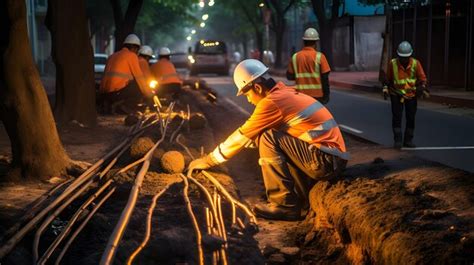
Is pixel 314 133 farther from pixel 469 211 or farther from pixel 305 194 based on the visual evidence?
pixel 469 211

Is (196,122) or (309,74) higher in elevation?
(309,74)

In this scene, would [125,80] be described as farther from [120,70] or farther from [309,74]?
[309,74]

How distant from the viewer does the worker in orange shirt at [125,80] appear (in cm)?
1462

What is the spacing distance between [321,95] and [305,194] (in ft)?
12.3

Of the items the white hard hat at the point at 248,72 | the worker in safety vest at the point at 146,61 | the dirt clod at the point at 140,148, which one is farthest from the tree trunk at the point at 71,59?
the white hard hat at the point at 248,72

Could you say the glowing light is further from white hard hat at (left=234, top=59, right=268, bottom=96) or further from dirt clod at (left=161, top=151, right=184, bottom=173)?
white hard hat at (left=234, top=59, right=268, bottom=96)

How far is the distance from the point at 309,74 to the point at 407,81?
1.41 m

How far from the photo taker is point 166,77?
1825 centimetres

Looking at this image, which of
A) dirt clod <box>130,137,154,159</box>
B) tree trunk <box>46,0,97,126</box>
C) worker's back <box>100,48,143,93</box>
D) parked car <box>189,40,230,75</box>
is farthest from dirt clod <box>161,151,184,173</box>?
parked car <box>189,40,230,75</box>

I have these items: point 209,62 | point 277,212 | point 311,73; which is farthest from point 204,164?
point 209,62

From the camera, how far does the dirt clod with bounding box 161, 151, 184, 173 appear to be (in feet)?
26.8

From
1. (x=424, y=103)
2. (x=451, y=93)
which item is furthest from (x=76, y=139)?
(x=451, y=93)

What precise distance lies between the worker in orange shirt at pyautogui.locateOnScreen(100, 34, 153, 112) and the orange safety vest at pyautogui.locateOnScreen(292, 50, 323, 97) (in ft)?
15.1

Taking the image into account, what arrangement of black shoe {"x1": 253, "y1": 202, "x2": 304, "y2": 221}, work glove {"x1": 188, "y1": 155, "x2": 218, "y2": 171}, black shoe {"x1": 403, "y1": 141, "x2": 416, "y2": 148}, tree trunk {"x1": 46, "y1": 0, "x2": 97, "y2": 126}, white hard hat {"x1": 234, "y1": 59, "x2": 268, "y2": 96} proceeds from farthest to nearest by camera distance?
1. tree trunk {"x1": 46, "y1": 0, "x2": 97, "y2": 126}
2. black shoe {"x1": 403, "y1": 141, "x2": 416, "y2": 148}
3. black shoe {"x1": 253, "y1": 202, "x2": 304, "y2": 221}
4. work glove {"x1": 188, "y1": 155, "x2": 218, "y2": 171}
5. white hard hat {"x1": 234, "y1": 59, "x2": 268, "y2": 96}
